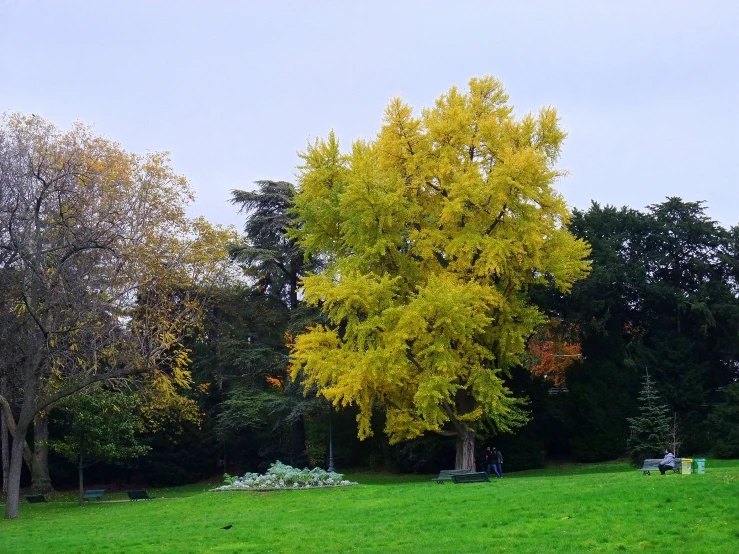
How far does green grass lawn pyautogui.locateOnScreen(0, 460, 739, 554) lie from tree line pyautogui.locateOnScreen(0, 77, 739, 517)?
19.4ft

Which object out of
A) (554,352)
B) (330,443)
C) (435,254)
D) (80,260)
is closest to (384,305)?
(435,254)

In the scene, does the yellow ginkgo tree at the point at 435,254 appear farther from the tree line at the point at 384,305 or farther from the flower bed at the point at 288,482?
the flower bed at the point at 288,482

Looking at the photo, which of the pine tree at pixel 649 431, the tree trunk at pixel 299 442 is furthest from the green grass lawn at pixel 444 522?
the tree trunk at pixel 299 442

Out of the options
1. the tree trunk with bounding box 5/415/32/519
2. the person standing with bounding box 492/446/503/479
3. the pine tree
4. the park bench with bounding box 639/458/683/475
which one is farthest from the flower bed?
the pine tree

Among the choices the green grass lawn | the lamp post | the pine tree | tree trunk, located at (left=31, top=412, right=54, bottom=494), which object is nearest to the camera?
the green grass lawn

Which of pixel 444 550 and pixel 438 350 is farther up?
pixel 438 350

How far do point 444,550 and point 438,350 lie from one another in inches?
559

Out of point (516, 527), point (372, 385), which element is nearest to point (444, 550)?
point (516, 527)

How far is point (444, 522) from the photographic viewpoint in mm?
15688

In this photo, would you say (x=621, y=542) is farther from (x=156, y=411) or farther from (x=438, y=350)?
(x=156, y=411)

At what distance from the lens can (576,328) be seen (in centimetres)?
3750

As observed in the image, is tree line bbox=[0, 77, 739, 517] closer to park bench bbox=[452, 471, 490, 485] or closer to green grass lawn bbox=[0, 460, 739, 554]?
park bench bbox=[452, 471, 490, 485]

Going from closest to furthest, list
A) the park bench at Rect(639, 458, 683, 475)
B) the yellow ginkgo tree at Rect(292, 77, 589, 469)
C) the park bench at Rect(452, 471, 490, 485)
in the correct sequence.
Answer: the park bench at Rect(639, 458, 683, 475) < the park bench at Rect(452, 471, 490, 485) < the yellow ginkgo tree at Rect(292, 77, 589, 469)

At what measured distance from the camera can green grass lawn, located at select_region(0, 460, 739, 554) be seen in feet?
42.1
